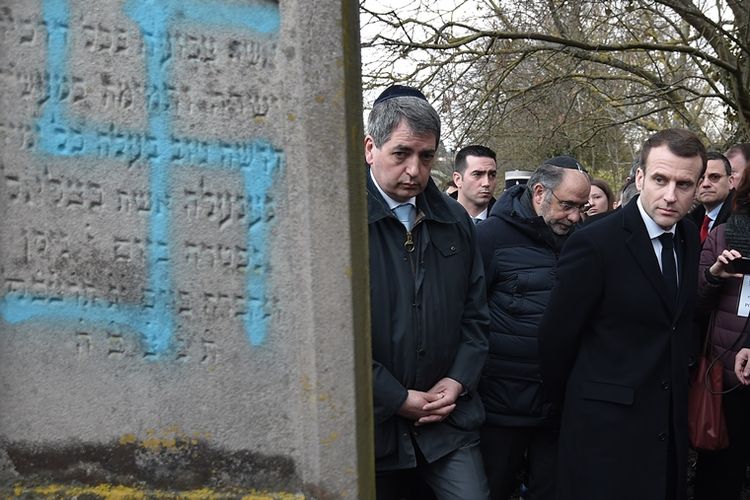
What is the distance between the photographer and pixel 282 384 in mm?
2068

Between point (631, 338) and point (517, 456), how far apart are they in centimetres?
88

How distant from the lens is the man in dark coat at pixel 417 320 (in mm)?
2830

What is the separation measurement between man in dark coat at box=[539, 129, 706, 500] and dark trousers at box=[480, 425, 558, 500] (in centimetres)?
40

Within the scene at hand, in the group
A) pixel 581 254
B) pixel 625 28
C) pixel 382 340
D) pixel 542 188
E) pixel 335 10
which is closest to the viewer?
pixel 335 10

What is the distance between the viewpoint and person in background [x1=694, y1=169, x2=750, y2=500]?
13.4 feet

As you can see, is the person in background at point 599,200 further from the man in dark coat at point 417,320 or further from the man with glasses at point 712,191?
the man in dark coat at point 417,320

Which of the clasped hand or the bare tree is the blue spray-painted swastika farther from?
the bare tree

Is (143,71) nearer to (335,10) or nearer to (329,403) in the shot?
(335,10)

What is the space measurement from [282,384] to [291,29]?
88cm

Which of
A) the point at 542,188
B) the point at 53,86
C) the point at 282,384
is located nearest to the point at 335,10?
the point at 53,86

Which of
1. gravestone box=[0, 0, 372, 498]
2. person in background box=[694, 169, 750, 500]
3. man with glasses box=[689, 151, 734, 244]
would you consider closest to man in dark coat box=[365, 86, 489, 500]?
gravestone box=[0, 0, 372, 498]

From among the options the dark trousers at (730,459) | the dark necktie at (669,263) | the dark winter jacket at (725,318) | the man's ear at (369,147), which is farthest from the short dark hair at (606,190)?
the man's ear at (369,147)

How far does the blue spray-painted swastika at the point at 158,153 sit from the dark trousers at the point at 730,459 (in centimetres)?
318

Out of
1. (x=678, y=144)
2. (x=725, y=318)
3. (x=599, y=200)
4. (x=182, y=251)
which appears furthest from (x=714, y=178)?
(x=182, y=251)
